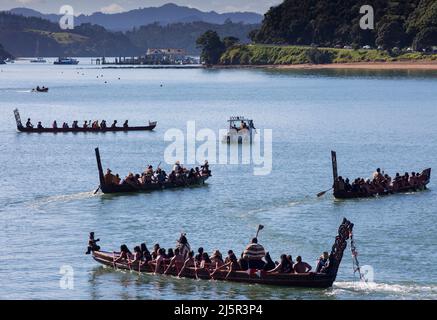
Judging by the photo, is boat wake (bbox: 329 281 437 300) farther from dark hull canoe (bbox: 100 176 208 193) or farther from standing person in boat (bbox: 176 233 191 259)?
dark hull canoe (bbox: 100 176 208 193)

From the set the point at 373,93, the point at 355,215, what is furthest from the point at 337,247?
the point at 373,93

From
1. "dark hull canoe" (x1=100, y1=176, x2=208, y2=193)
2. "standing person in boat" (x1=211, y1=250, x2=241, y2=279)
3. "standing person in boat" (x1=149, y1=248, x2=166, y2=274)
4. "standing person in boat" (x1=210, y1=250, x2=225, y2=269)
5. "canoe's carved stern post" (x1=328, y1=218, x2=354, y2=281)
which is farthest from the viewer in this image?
"dark hull canoe" (x1=100, y1=176, x2=208, y2=193)

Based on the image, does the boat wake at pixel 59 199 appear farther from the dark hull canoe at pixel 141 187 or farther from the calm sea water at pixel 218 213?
Result: the dark hull canoe at pixel 141 187

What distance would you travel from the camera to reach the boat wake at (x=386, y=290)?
148 ft

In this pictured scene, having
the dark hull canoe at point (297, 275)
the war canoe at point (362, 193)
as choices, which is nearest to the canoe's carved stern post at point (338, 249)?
the dark hull canoe at point (297, 275)

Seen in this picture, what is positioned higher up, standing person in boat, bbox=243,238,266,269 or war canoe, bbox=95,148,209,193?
war canoe, bbox=95,148,209,193

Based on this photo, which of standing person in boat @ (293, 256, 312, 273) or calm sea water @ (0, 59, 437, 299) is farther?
calm sea water @ (0, 59, 437, 299)

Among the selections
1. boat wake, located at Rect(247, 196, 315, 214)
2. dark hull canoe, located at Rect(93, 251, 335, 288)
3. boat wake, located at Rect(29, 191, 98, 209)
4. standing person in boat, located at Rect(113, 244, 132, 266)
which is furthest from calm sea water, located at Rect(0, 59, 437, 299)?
standing person in boat, located at Rect(113, 244, 132, 266)

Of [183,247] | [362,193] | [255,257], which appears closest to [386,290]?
[255,257]

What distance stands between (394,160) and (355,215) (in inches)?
1166

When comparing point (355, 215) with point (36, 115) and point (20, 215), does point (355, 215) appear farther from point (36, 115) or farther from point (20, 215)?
point (36, 115)

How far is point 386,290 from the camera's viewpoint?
4600 cm

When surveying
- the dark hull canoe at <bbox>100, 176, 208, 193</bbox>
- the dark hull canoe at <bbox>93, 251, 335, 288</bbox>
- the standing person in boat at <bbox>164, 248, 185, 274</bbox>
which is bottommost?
the dark hull canoe at <bbox>93, 251, 335, 288</bbox>

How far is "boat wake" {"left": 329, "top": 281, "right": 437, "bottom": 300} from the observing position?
45.2 metres
